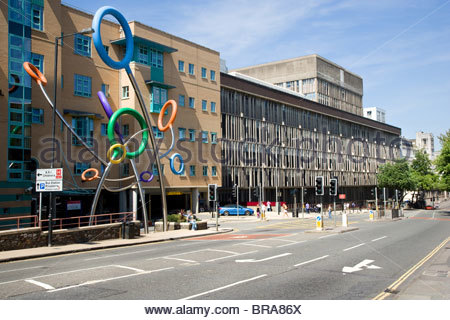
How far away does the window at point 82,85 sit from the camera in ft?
129

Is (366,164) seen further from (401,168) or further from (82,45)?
(82,45)

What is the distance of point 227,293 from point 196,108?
42080mm

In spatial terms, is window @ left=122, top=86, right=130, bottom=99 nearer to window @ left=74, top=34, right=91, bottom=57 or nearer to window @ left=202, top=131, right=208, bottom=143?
window @ left=74, top=34, right=91, bottom=57

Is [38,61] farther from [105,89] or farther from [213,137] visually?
[213,137]

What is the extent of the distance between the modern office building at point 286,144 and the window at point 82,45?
76.4 ft

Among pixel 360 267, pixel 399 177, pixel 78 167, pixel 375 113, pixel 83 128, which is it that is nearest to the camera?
pixel 360 267

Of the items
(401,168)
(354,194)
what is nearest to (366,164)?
(354,194)

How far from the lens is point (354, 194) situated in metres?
94.1

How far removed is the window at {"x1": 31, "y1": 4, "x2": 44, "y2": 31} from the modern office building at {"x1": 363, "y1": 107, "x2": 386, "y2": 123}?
119382 millimetres

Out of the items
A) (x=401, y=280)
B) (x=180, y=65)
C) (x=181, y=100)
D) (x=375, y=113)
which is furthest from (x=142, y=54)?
(x=375, y=113)

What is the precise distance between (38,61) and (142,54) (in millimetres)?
12132

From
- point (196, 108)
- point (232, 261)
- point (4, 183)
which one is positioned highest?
point (196, 108)

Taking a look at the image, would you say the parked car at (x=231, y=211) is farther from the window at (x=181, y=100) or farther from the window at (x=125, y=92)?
the window at (x=125, y=92)

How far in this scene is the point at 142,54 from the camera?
44.7m
